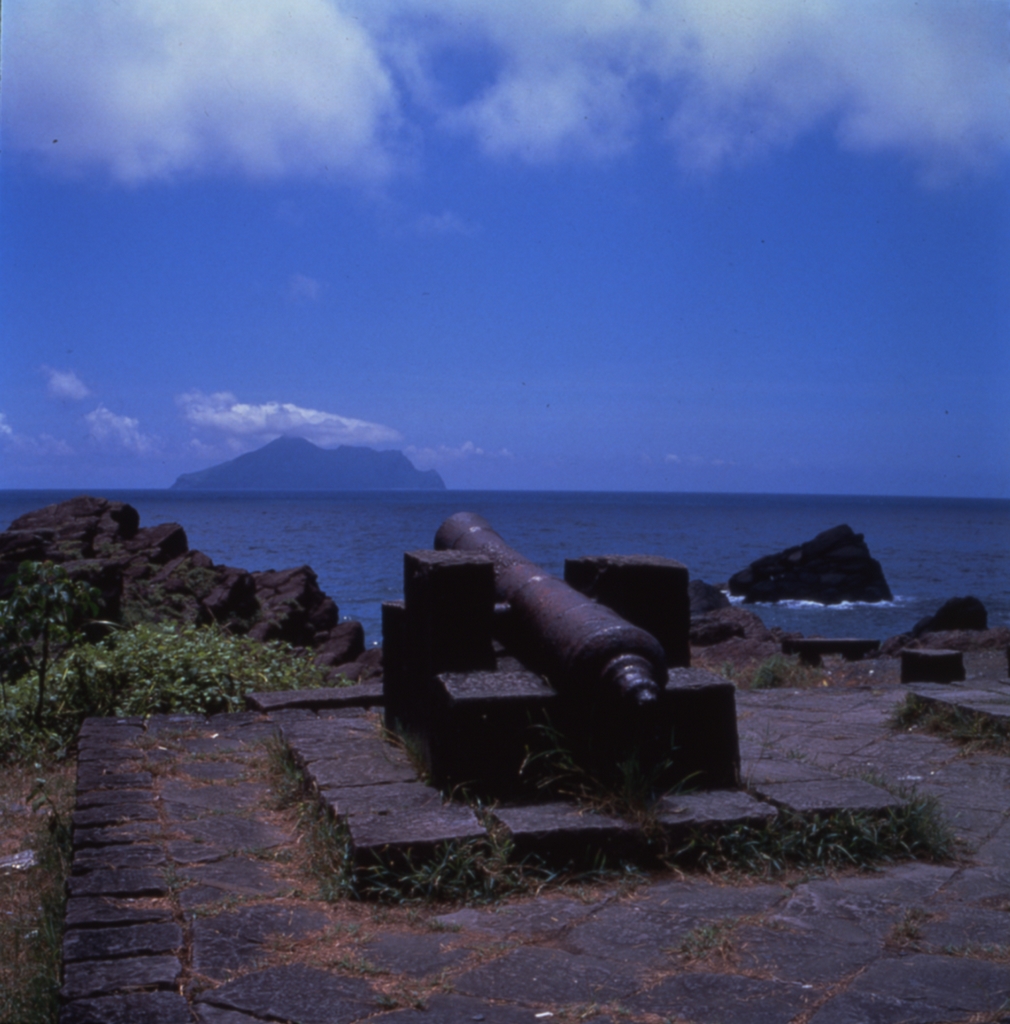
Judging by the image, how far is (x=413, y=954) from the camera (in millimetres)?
3102

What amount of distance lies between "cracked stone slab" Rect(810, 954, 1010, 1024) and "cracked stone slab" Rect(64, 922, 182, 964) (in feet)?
5.87

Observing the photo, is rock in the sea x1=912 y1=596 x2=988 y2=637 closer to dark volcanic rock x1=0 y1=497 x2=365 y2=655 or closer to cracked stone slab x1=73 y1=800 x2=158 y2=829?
dark volcanic rock x1=0 y1=497 x2=365 y2=655

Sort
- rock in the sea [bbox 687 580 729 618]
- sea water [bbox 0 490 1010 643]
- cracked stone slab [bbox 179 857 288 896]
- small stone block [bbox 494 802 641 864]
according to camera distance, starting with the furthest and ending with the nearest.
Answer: sea water [bbox 0 490 1010 643] < rock in the sea [bbox 687 580 729 618] < small stone block [bbox 494 802 641 864] < cracked stone slab [bbox 179 857 288 896]

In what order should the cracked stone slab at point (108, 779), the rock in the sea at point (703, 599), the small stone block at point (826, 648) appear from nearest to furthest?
the cracked stone slab at point (108, 779) → the small stone block at point (826, 648) → the rock in the sea at point (703, 599)

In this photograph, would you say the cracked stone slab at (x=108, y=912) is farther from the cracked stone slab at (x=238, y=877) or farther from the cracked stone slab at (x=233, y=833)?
the cracked stone slab at (x=233, y=833)

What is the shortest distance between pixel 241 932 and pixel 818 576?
38028mm

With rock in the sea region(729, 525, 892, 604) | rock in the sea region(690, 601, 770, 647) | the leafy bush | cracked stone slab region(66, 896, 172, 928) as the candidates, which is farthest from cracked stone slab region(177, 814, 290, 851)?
rock in the sea region(729, 525, 892, 604)

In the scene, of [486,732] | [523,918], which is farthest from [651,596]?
[523,918]

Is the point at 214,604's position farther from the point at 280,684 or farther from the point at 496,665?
the point at 496,665

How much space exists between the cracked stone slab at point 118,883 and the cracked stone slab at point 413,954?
2.62ft

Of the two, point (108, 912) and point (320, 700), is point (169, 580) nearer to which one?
point (320, 700)

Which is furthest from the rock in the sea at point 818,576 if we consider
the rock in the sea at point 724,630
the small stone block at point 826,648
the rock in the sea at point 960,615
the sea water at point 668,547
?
the small stone block at point 826,648

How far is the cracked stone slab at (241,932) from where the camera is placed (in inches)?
116

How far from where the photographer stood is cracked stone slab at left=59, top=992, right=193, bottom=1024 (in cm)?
256
